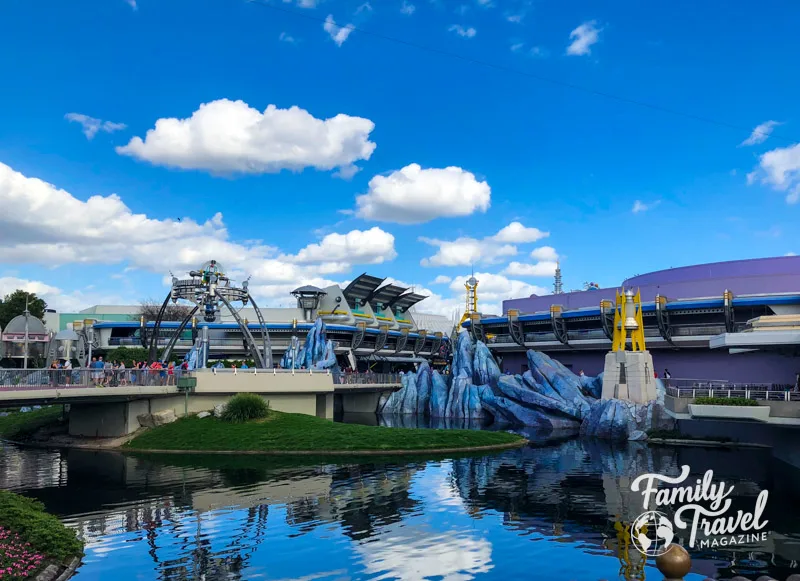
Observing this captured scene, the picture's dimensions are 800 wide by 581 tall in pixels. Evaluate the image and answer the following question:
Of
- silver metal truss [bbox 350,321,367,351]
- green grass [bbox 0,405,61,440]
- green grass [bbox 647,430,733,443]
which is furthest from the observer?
silver metal truss [bbox 350,321,367,351]

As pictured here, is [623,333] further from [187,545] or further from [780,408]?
[187,545]

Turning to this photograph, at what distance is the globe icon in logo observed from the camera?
21234mm

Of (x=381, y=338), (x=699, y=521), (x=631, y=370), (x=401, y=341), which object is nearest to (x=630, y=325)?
(x=631, y=370)

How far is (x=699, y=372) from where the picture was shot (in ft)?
251

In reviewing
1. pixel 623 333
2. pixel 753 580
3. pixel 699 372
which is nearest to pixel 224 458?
pixel 753 580

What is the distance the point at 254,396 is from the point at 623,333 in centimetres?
3161

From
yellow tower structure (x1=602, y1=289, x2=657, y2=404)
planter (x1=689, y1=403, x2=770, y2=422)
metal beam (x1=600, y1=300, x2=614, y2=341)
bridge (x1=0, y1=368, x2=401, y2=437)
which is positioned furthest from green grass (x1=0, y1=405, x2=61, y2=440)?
metal beam (x1=600, y1=300, x2=614, y2=341)

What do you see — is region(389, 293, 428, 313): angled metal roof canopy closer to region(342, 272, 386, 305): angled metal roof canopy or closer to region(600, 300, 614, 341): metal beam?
region(342, 272, 386, 305): angled metal roof canopy

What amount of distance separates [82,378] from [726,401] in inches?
1467

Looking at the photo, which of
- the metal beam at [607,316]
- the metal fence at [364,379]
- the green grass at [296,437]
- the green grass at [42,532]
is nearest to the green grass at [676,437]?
the green grass at [296,437]

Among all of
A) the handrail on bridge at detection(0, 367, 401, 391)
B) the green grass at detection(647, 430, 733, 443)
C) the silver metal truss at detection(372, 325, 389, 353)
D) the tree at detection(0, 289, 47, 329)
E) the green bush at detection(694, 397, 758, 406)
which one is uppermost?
the tree at detection(0, 289, 47, 329)

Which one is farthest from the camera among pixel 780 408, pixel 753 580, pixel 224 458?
pixel 224 458

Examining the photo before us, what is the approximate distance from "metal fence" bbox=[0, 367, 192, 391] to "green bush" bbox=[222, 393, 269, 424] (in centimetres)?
436

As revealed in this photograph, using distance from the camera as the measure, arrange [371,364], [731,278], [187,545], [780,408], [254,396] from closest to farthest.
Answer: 1. [187,545]
2. [780,408]
3. [254,396]
4. [731,278]
5. [371,364]
